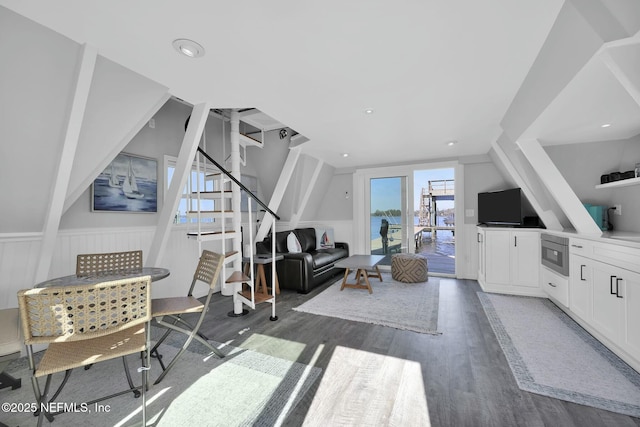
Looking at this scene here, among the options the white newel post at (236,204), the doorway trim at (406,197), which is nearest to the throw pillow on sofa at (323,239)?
the doorway trim at (406,197)

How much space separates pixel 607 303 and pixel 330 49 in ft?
10.2

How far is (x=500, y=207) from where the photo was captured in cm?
418

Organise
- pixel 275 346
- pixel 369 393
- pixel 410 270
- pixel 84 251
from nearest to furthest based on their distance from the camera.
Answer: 1. pixel 369 393
2. pixel 275 346
3. pixel 84 251
4. pixel 410 270

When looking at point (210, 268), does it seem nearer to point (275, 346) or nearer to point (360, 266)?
point (275, 346)

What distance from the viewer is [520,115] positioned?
8.64 ft

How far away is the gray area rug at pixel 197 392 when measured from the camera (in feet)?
5.04

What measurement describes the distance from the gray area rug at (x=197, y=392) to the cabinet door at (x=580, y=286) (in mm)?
2740

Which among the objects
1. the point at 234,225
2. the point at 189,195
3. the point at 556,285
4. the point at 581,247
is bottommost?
the point at 556,285

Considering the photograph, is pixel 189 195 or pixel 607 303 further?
pixel 189 195

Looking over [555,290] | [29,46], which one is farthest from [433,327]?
[29,46]

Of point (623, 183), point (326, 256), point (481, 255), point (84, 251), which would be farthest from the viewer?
point (326, 256)

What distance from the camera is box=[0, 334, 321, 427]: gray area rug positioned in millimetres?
1537

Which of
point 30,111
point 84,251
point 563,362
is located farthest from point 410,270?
point 30,111

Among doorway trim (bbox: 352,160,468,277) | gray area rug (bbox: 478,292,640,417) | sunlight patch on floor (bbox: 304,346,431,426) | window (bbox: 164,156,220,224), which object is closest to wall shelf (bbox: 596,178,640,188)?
gray area rug (bbox: 478,292,640,417)
